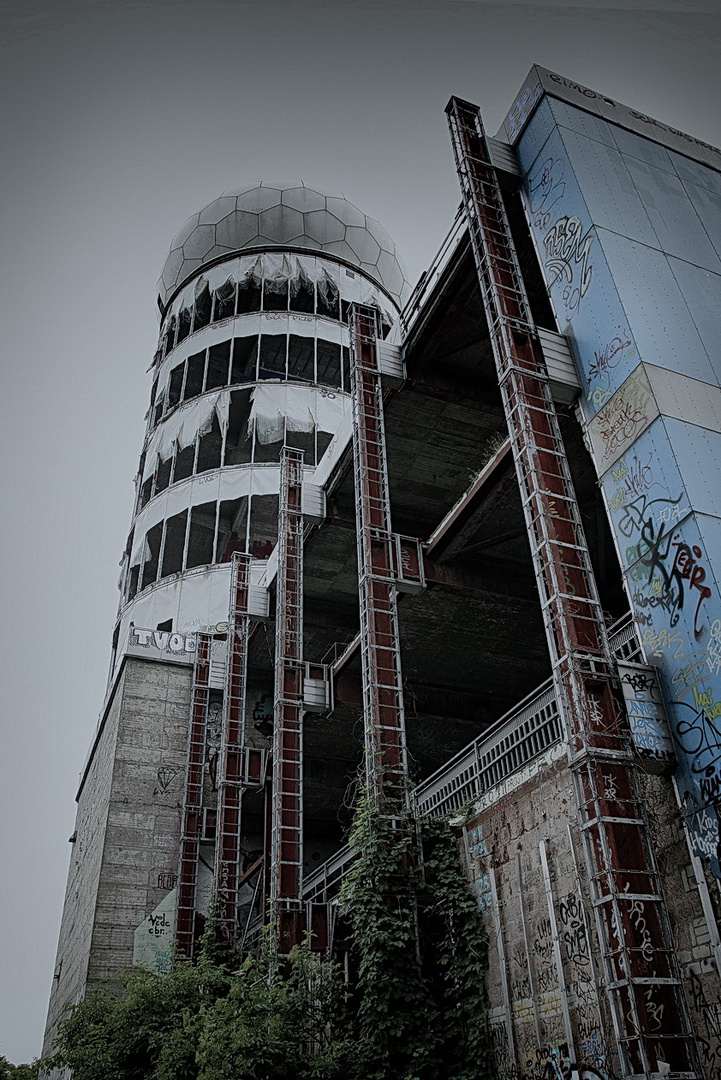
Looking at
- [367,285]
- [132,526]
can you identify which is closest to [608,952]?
[132,526]

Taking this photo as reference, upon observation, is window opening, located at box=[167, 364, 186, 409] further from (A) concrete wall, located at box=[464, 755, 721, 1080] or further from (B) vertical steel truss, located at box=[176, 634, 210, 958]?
(A) concrete wall, located at box=[464, 755, 721, 1080]

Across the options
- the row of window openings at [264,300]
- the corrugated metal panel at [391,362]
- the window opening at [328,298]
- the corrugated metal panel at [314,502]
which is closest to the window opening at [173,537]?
the row of window openings at [264,300]

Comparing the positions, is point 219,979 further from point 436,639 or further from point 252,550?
point 252,550

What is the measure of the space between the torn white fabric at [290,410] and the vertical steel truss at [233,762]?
12.6 meters

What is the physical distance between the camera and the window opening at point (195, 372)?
162 ft

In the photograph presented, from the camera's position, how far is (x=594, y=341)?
18.1 meters

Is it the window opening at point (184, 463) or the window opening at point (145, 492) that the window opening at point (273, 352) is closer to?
the window opening at point (184, 463)

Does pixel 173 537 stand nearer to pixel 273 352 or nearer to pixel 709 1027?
pixel 273 352

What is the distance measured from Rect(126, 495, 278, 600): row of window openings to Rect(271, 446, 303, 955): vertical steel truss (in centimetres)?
1092

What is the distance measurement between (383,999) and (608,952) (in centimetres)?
519

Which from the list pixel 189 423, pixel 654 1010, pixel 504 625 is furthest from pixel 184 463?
pixel 654 1010

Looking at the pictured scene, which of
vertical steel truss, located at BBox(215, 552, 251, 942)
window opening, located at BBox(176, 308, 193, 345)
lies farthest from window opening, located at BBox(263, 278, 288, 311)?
vertical steel truss, located at BBox(215, 552, 251, 942)

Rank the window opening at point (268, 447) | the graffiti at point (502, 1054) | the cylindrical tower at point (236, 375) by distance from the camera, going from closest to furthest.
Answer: the graffiti at point (502, 1054) → the cylindrical tower at point (236, 375) → the window opening at point (268, 447)

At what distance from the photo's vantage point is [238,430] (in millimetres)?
47719
